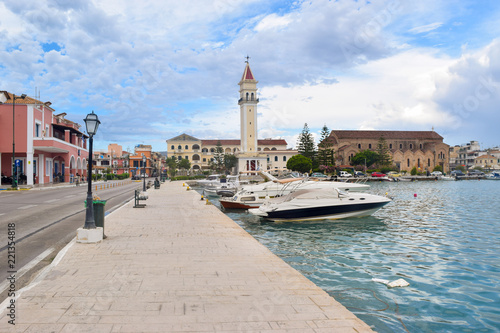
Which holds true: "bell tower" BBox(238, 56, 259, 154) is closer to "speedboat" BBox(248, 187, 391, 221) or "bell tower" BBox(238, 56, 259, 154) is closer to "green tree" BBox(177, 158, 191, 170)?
"green tree" BBox(177, 158, 191, 170)

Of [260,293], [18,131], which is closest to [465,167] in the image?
[18,131]

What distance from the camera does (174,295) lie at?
5.54 m

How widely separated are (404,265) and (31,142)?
4255 centimetres

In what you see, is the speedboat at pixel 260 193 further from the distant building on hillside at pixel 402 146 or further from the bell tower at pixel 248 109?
the distant building on hillside at pixel 402 146

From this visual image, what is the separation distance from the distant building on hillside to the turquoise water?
87.7 m

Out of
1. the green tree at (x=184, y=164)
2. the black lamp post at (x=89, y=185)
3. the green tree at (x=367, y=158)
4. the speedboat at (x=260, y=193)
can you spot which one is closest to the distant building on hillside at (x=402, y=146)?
the green tree at (x=367, y=158)

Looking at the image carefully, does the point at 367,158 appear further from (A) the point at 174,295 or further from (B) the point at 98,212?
(A) the point at 174,295

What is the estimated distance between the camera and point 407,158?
104562mm

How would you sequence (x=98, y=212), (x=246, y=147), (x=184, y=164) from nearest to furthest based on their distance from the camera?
(x=98, y=212) < (x=246, y=147) < (x=184, y=164)

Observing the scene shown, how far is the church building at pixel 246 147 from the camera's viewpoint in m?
93.4

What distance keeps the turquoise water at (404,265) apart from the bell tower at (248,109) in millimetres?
75637

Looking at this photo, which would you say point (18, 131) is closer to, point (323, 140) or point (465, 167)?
point (323, 140)

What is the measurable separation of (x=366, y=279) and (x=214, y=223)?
6.67m

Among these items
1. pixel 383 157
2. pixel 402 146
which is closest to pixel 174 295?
pixel 383 157
